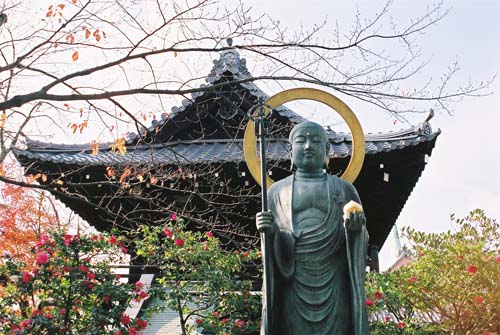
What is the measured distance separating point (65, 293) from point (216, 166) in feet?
10.3

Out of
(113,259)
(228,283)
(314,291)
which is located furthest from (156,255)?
(314,291)

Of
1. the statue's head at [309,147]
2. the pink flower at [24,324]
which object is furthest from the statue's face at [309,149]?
the pink flower at [24,324]

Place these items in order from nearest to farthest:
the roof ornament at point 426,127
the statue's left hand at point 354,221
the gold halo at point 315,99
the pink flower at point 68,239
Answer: the statue's left hand at point 354,221, the gold halo at point 315,99, the pink flower at point 68,239, the roof ornament at point 426,127

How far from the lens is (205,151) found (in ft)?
30.3

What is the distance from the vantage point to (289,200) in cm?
385

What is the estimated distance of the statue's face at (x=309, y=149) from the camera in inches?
154

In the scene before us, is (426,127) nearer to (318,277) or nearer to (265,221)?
(318,277)

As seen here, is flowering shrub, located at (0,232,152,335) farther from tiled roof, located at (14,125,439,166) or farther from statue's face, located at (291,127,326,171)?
statue's face, located at (291,127,326,171)

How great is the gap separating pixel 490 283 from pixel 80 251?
5.06 metres

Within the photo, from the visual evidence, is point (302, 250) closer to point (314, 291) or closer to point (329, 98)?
point (314, 291)

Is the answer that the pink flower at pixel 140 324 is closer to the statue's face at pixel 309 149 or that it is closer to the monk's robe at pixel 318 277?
Answer: the monk's robe at pixel 318 277

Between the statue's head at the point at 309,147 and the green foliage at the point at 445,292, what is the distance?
324 cm

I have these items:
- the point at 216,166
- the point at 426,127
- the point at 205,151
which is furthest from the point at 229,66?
the point at 426,127

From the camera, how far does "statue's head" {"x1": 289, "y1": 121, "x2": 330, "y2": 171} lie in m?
3.92
